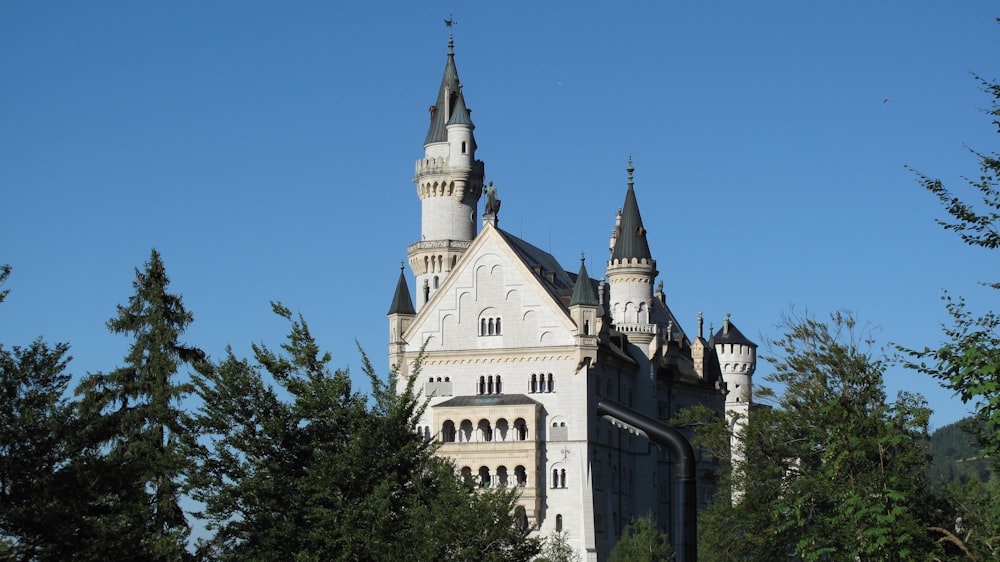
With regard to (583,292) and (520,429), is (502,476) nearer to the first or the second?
(520,429)

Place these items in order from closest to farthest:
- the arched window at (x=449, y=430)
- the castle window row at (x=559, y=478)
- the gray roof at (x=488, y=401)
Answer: the castle window row at (x=559, y=478), the gray roof at (x=488, y=401), the arched window at (x=449, y=430)

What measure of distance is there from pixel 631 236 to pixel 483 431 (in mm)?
22135

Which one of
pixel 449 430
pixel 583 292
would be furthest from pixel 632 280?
pixel 449 430

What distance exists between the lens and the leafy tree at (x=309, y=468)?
4512 cm

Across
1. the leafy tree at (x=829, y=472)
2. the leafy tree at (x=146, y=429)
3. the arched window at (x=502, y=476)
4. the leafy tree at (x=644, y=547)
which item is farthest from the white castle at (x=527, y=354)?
the leafy tree at (x=146, y=429)

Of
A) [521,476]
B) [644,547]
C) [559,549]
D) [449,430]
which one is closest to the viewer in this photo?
[644,547]

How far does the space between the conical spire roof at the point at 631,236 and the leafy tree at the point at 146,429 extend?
65.7 meters

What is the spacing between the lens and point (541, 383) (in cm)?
10669

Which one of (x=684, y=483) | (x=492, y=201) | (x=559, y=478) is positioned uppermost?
(x=492, y=201)

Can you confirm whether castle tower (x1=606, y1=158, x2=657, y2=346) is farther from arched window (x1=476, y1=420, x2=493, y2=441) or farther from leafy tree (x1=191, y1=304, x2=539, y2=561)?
leafy tree (x1=191, y1=304, x2=539, y2=561)

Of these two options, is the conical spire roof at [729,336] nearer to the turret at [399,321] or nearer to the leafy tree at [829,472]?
the turret at [399,321]

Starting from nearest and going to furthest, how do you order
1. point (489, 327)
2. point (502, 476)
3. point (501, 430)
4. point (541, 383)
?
point (502, 476) → point (501, 430) → point (541, 383) → point (489, 327)

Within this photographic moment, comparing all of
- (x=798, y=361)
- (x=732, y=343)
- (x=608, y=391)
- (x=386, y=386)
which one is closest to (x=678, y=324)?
(x=732, y=343)

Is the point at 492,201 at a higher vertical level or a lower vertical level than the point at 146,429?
higher
